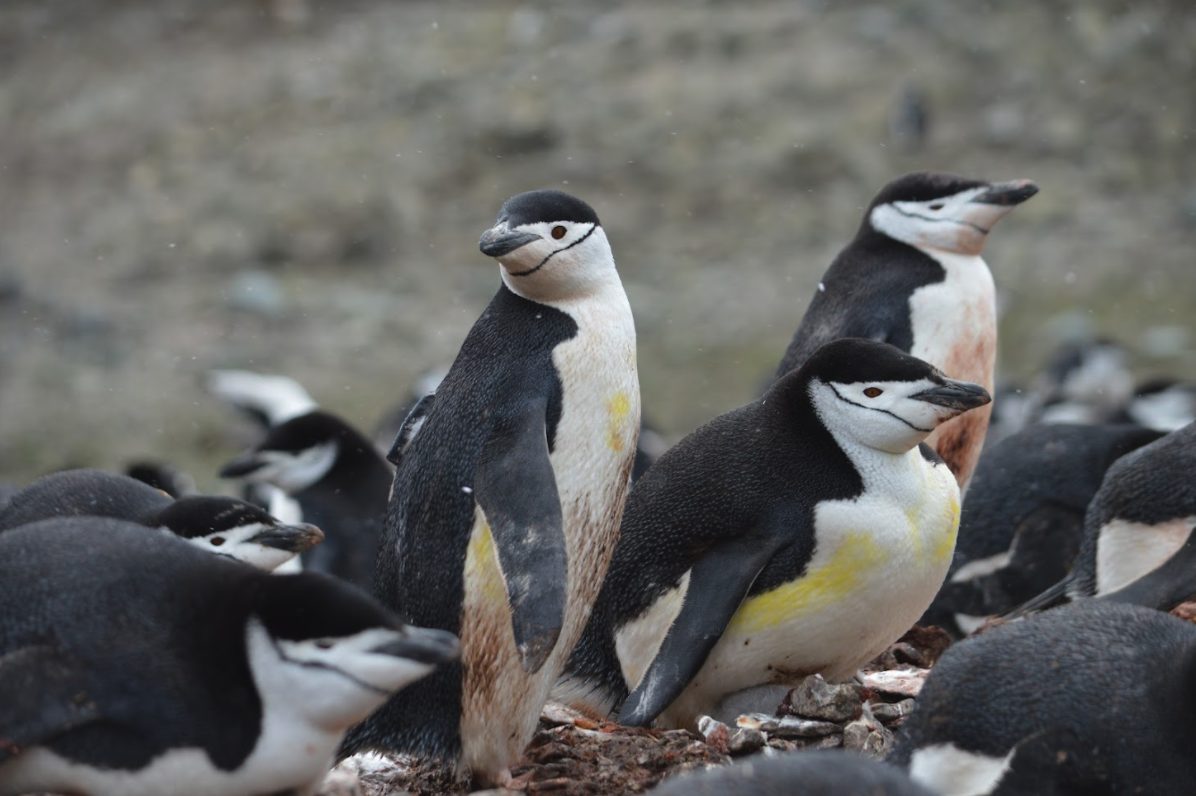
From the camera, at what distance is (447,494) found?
139 inches

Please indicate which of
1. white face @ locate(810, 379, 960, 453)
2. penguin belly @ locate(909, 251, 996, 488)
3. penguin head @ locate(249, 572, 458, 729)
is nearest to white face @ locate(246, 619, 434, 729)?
penguin head @ locate(249, 572, 458, 729)

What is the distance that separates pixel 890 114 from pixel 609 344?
11.7 meters

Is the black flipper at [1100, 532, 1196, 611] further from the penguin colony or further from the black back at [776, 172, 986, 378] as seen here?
the black back at [776, 172, 986, 378]

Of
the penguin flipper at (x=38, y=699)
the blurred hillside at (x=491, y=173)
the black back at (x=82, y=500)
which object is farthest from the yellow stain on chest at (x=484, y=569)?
the blurred hillside at (x=491, y=173)

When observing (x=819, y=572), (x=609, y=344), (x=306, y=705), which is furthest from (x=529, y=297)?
(x=306, y=705)

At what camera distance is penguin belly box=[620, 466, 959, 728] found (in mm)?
3668

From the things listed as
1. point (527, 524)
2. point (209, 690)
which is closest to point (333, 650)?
point (209, 690)

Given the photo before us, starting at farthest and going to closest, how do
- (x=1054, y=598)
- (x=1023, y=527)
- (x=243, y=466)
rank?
1. (x=243, y=466)
2. (x=1023, y=527)
3. (x=1054, y=598)

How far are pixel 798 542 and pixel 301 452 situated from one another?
8.89 ft

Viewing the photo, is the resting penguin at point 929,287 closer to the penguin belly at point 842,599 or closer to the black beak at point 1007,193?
the black beak at point 1007,193

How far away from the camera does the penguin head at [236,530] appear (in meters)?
3.72

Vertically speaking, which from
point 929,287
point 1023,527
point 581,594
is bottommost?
Answer: point 1023,527

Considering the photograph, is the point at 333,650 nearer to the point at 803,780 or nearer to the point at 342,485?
the point at 803,780

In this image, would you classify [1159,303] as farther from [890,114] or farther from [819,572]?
[819,572]
